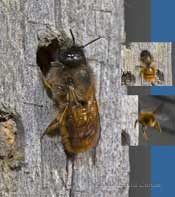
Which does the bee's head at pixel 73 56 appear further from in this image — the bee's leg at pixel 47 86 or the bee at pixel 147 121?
the bee at pixel 147 121

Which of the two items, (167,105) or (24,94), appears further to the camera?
(167,105)

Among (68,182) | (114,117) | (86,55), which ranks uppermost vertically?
(86,55)

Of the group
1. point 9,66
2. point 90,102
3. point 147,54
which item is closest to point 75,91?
point 90,102

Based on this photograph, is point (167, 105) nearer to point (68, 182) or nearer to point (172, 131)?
point (172, 131)

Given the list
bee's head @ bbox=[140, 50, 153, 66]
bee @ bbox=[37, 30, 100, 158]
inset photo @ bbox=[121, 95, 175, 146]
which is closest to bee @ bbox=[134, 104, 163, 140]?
inset photo @ bbox=[121, 95, 175, 146]

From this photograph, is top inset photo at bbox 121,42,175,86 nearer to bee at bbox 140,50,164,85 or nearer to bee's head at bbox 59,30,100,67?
bee at bbox 140,50,164,85

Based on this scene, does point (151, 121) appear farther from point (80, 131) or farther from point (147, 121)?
point (80, 131)
